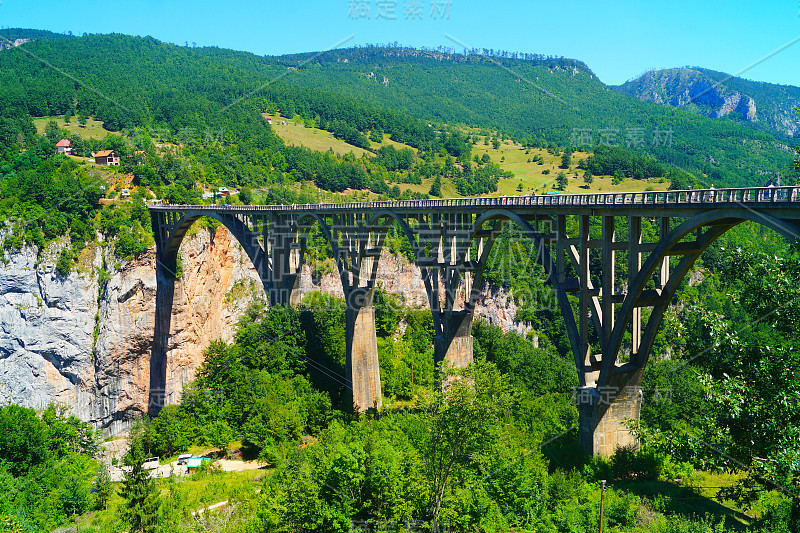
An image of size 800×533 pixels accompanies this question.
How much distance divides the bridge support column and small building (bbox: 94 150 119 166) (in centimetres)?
4405

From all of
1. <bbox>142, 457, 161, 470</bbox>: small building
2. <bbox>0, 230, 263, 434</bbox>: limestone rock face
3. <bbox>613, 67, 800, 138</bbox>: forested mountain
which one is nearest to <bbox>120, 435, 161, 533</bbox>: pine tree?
<bbox>142, 457, 161, 470</bbox>: small building

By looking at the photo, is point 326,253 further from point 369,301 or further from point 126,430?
point 369,301

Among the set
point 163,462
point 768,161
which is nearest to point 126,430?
point 163,462

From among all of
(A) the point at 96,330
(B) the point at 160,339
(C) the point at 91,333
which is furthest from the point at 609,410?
(C) the point at 91,333

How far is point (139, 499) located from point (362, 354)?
19.2 m

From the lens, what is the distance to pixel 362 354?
4150 centimetres

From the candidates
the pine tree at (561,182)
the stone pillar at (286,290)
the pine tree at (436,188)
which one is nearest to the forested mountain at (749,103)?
the pine tree at (561,182)

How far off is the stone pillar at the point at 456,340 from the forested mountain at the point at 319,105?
66.5m

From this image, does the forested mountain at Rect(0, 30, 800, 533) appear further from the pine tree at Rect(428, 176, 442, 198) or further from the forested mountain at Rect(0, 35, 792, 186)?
the pine tree at Rect(428, 176, 442, 198)

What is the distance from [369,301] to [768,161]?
343 ft

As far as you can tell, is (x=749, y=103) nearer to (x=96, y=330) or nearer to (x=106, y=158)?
(x=106, y=158)

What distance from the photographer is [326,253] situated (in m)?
74.6

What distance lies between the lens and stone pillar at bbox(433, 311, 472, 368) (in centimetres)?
3259

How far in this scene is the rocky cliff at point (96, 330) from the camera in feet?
174
